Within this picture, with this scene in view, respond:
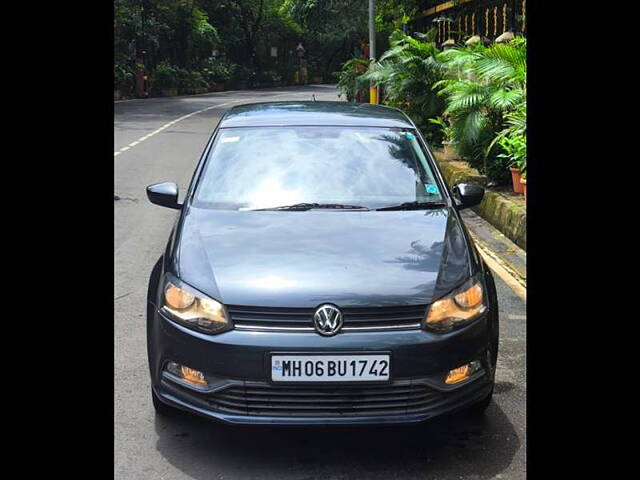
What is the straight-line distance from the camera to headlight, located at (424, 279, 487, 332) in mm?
4044

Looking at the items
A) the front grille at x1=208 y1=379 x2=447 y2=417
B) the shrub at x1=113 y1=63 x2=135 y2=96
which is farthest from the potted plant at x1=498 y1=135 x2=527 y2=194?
the shrub at x1=113 y1=63 x2=135 y2=96

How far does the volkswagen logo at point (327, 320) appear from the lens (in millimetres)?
3941

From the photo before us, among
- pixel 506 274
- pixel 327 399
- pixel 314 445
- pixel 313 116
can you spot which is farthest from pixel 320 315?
pixel 506 274

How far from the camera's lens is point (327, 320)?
3.96m

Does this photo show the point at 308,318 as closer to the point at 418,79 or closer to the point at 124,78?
the point at 418,79

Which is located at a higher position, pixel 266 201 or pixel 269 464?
pixel 266 201

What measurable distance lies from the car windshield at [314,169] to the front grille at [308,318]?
3.73ft

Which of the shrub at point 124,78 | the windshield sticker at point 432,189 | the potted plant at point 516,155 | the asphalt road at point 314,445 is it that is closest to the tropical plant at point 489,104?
the potted plant at point 516,155

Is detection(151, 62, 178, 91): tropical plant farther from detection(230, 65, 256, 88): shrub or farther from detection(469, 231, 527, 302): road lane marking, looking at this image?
detection(469, 231, 527, 302): road lane marking

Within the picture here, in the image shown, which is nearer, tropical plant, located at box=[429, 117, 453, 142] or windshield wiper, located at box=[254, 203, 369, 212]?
windshield wiper, located at box=[254, 203, 369, 212]
